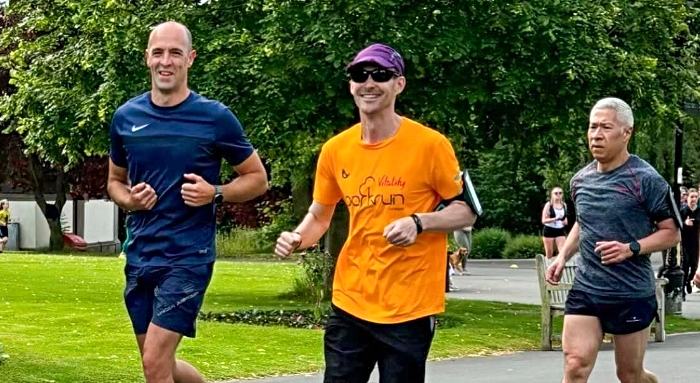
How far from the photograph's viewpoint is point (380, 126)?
629 cm

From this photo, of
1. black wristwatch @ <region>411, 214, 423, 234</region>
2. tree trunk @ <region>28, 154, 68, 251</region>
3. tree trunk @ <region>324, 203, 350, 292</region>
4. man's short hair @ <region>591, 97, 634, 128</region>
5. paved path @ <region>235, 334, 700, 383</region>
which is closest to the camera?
black wristwatch @ <region>411, 214, 423, 234</region>

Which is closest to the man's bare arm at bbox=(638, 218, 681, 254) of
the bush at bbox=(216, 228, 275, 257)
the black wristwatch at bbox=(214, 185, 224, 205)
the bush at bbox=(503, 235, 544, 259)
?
the black wristwatch at bbox=(214, 185, 224, 205)

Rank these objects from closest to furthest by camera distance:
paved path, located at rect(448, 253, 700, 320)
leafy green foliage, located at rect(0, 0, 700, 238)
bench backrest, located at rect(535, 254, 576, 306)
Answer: bench backrest, located at rect(535, 254, 576, 306) → leafy green foliage, located at rect(0, 0, 700, 238) → paved path, located at rect(448, 253, 700, 320)

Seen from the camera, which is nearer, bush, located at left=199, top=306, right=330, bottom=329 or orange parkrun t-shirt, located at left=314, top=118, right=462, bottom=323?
orange parkrun t-shirt, located at left=314, top=118, right=462, bottom=323

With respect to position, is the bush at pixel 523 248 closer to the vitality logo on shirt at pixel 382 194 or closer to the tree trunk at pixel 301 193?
the tree trunk at pixel 301 193

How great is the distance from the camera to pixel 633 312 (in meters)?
8.07

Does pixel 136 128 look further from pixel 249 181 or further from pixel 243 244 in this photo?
pixel 243 244

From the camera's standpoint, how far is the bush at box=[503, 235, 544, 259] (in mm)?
44938

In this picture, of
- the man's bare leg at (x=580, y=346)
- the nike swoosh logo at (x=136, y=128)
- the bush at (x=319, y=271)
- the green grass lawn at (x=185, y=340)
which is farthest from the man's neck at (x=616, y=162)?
the bush at (x=319, y=271)

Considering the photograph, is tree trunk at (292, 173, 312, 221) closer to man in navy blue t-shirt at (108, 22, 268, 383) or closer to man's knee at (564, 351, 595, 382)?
man's knee at (564, 351, 595, 382)

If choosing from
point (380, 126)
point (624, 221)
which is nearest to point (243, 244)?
point (624, 221)

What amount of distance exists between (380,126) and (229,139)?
3.78 ft

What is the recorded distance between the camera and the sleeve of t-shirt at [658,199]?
26.6 ft

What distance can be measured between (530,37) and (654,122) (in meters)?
2.44
